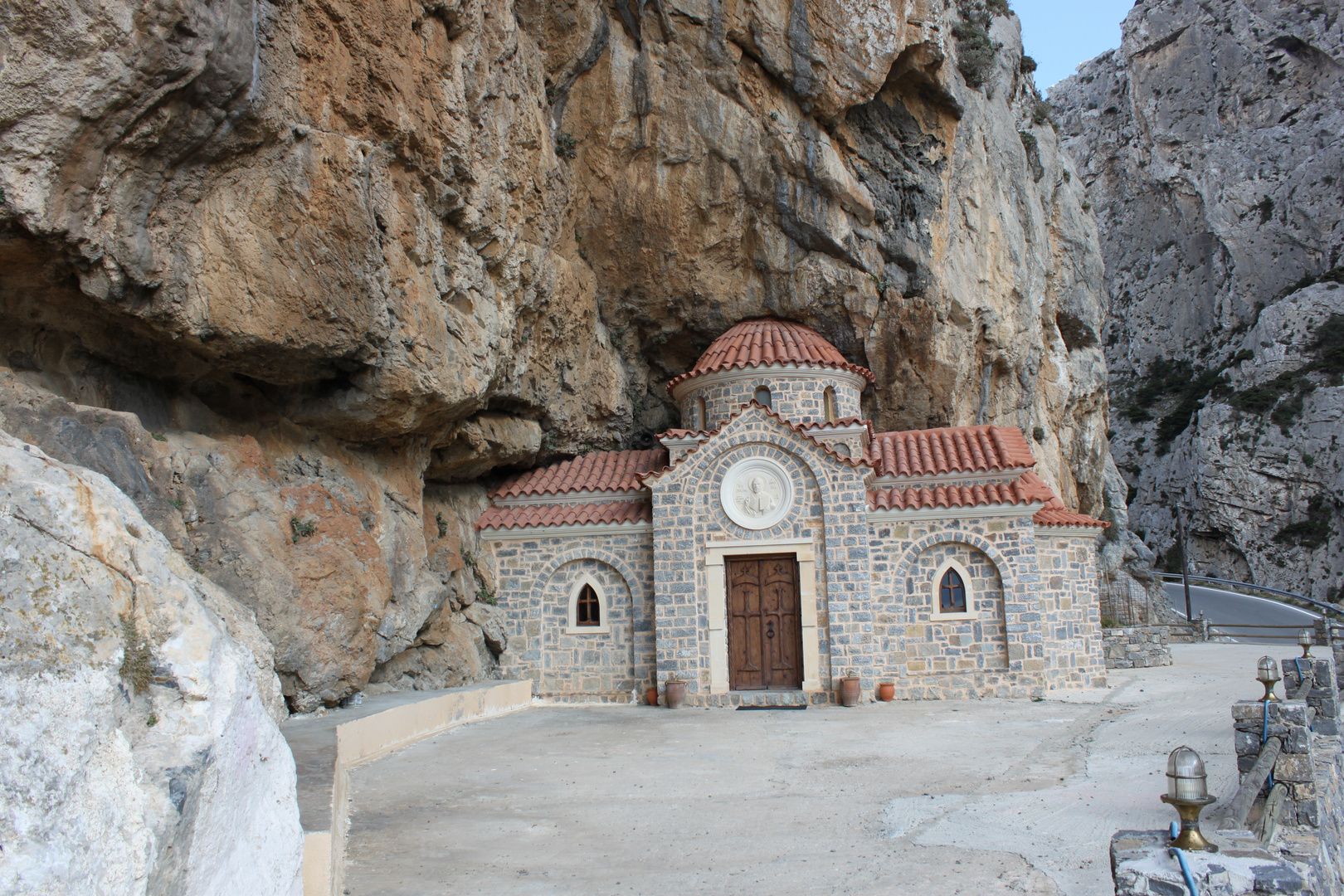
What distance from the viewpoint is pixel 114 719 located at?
3.35 metres

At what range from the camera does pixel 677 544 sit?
1592 centimetres

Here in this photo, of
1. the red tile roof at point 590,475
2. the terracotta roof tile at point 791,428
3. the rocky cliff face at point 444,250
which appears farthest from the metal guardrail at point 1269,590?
the red tile roof at point 590,475

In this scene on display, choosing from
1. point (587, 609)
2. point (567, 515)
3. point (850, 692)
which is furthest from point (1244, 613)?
point (567, 515)

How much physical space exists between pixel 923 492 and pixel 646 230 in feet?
25.2

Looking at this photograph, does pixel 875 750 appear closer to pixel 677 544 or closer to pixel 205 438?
pixel 677 544

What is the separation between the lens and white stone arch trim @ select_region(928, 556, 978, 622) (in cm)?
1552

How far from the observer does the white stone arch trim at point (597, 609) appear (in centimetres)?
1666

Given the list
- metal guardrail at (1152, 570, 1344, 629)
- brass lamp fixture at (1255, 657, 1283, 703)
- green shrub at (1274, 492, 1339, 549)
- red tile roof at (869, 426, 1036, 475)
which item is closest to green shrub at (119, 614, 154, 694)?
brass lamp fixture at (1255, 657, 1283, 703)

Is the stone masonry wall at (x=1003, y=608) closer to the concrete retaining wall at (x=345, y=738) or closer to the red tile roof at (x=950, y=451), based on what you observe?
the red tile roof at (x=950, y=451)

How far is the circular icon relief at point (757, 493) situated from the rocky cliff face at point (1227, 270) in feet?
101

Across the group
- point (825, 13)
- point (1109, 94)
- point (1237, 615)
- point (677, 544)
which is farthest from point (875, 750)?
point (1109, 94)

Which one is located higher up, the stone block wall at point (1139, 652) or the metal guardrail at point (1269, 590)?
the metal guardrail at point (1269, 590)

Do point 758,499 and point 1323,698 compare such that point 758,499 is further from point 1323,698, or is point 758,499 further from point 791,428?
point 1323,698

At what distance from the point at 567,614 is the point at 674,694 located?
2.80 metres
